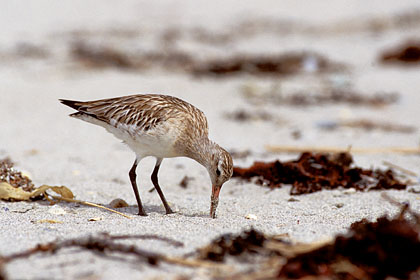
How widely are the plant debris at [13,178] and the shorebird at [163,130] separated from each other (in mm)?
879

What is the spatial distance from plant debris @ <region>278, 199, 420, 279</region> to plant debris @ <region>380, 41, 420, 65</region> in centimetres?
1185

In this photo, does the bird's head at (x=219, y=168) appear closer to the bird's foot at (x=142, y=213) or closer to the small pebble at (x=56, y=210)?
the bird's foot at (x=142, y=213)

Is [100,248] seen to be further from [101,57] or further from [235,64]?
[101,57]

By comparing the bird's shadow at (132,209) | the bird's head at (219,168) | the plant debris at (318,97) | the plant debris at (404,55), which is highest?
the plant debris at (404,55)

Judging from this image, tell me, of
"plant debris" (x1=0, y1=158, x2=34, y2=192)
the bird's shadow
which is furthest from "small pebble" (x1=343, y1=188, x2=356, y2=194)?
"plant debris" (x1=0, y1=158, x2=34, y2=192)

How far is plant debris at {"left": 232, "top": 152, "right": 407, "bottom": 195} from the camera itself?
6230mm

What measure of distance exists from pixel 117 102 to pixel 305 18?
48.9 ft

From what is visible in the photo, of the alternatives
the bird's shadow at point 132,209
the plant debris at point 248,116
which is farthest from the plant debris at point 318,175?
the plant debris at point 248,116

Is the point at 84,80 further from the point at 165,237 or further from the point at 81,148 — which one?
the point at 165,237

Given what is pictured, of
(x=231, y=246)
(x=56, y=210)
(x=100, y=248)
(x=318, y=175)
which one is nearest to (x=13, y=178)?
(x=56, y=210)

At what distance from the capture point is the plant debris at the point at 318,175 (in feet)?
20.4

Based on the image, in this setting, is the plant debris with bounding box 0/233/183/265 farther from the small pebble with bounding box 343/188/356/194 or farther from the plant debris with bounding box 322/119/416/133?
the plant debris with bounding box 322/119/416/133

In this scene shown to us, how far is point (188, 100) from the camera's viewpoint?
11078 mm

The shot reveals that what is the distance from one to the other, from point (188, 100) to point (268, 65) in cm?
310
